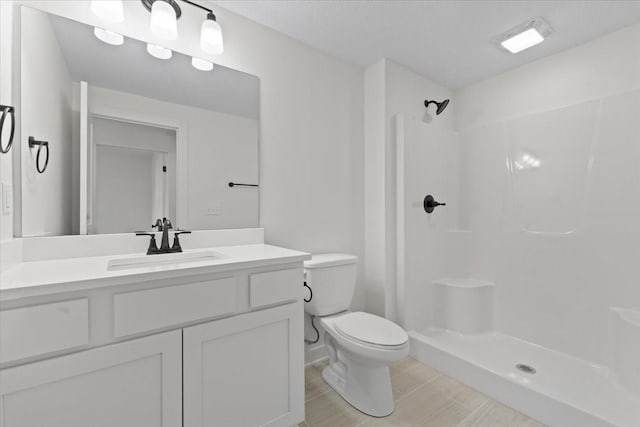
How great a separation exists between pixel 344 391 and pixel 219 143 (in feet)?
5.31

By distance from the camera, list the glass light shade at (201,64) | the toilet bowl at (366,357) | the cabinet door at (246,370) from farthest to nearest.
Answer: the glass light shade at (201,64) → the toilet bowl at (366,357) → the cabinet door at (246,370)

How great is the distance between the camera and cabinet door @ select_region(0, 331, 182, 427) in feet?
2.64

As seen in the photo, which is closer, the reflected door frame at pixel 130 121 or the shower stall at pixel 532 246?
the reflected door frame at pixel 130 121

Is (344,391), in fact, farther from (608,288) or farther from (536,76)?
(536,76)

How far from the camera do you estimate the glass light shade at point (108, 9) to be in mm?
1268

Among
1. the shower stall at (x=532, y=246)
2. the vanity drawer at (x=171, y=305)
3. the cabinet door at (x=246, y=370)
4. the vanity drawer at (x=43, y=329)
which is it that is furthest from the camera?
the shower stall at (x=532, y=246)

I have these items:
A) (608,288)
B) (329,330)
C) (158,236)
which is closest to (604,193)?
(608,288)

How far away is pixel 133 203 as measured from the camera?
1.42 meters

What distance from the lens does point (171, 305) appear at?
101 cm

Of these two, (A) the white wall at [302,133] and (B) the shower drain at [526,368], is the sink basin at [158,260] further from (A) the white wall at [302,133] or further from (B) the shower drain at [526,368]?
(B) the shower drain at [526,368]

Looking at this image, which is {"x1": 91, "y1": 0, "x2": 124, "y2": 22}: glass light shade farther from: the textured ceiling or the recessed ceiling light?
the recessed ceiling light

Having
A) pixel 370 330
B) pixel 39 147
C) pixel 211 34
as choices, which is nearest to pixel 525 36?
pixel 211 34

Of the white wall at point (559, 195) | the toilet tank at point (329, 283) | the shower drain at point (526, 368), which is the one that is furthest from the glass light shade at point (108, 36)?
the shower drain at point (526, 368)

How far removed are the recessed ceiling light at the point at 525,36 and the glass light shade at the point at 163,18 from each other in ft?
6.51
